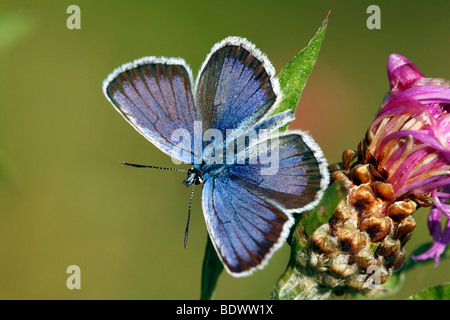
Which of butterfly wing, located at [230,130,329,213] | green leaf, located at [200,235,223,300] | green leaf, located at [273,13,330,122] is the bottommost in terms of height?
green leaf, located at [200,235,223,300]

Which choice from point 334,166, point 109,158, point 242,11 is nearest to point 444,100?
point 334,166

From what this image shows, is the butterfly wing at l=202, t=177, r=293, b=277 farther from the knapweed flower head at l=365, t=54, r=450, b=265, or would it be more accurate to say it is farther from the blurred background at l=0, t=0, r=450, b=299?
the blurred background at l=0, t=0, r=450, b=299

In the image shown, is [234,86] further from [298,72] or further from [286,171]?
[286,171]

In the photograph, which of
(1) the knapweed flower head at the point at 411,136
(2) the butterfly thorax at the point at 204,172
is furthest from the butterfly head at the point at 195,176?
(1) the knapweed flower head at the point at 411,136

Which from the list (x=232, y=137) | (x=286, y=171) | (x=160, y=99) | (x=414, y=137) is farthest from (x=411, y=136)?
(x=160, y=99)

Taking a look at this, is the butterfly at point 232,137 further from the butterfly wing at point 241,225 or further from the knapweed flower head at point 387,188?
the knapweed flower head at point 387,188

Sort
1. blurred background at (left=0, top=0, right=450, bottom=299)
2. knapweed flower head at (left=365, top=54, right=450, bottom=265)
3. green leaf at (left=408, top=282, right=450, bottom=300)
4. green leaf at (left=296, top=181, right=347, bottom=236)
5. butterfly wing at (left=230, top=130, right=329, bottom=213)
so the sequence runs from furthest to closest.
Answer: blurred background at (left=0, top=0, right=450, bottom=299)
knapweed flower head at (left=365, top=54, right=450, bottom=265)
butterfly wing at (left=230, top=130, right=329, bottom=213)
green leaf at (left=408, top=282, right=450, bottom=300)
green leaf at (left=296, top=181, right=347, bottom=236)

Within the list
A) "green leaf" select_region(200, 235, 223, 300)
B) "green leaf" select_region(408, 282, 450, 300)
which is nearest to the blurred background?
"green leaf" select_region(200, 235, 223, 300)
